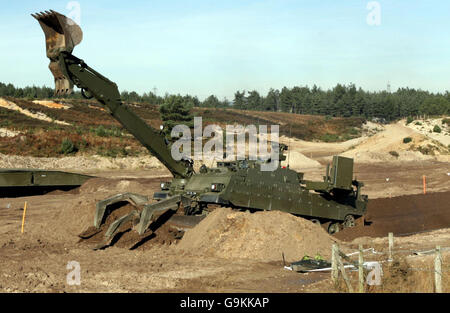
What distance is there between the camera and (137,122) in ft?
59.9

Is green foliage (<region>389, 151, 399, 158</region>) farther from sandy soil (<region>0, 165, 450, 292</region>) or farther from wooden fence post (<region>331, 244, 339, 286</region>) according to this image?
wooden fence post (<region>331, 244, 339, 286</region>)

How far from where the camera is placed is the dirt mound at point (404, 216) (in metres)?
20.7

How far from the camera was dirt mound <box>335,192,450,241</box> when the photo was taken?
815 inches

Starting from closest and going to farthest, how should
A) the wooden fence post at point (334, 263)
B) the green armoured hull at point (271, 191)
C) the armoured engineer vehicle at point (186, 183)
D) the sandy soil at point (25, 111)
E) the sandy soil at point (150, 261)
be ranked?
the wooden fence post at point (334, 263), the sandy soil at point (150, 261), the armoured engineer vehicle at point (186, 183), the green armoured hull at point (271, 191), the sandy soil at point (25, 111)

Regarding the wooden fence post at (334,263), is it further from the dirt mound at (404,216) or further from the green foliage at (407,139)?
the green foliage at (407,139)

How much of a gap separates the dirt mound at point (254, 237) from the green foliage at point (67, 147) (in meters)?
35.7

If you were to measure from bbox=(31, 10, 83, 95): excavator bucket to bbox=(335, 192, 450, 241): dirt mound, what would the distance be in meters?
11.4

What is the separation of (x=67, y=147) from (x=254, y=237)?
37.8 m

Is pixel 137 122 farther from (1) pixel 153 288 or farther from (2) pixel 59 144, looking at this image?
(2) pixel 59 144

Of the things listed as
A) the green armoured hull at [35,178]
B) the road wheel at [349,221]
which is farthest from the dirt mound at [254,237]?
the green armoured hull at [35,178]

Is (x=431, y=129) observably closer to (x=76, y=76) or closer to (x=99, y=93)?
(x=99, y=93)

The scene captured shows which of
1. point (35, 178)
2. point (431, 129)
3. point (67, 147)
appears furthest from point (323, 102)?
point (35, 178)

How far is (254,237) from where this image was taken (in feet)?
50.1
